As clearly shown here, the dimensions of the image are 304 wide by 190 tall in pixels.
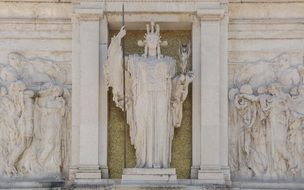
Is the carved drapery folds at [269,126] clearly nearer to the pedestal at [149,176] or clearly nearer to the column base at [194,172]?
the column base at [194,172]

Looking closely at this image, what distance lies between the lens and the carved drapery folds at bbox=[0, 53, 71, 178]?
1636cm

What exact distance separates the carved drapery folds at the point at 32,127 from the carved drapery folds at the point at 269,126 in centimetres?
278

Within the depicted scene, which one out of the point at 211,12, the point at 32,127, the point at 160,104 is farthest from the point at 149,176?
the point at 211,12

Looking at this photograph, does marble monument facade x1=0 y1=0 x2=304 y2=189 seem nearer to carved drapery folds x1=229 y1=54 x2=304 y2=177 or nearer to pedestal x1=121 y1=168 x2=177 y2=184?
carved drapery folds x1=229 y1=54 x2=304 y2=177

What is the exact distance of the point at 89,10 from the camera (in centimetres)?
1638

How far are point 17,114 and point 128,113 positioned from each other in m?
1.80

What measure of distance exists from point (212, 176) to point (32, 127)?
3008 mm

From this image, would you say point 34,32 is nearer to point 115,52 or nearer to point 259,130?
point 115,52

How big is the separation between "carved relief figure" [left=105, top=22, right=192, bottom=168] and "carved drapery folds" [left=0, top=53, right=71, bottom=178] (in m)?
1.02

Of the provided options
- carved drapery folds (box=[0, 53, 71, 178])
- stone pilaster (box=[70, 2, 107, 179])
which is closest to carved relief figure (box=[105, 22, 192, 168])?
stone pilaster (box=[70, 2, 107, 179])

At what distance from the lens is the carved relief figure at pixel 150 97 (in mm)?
16031

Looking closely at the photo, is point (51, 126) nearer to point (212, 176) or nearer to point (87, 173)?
point (87, 173)

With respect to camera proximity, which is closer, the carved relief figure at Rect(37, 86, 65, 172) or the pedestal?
the pedestal

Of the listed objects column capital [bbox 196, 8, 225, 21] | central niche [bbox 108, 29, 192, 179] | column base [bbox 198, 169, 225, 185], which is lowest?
column base [bbox 198, 169, 225, 185]
